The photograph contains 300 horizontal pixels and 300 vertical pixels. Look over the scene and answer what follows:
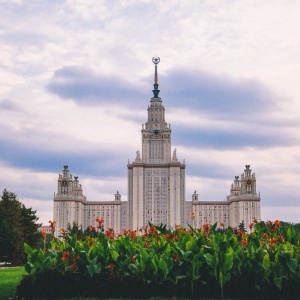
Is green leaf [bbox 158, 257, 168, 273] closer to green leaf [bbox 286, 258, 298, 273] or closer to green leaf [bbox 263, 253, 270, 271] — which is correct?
green leaf [bbox 263, 253, 270, 271]

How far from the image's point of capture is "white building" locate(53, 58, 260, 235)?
469 ft

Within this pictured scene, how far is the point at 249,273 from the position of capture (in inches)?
572

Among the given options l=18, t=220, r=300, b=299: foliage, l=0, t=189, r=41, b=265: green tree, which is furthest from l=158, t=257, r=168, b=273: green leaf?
l=0, t=189, r=41, b=265: green tree

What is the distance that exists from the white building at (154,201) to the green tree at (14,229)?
90951 millimetres

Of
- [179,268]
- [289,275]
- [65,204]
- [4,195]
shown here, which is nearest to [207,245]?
[179,268]

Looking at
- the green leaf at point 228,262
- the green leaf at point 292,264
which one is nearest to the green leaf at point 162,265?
the green leaf at point 228,262

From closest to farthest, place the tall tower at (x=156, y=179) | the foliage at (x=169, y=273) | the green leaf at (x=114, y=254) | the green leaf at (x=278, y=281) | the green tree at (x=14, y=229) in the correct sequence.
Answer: the green leaf at (x=278, y=281) < the foliage at (x=169, y=273) < the green leaf at (x=114, y=254) < the green tree at (x=14, y=229) < the tall tower at (x=156, y=179)

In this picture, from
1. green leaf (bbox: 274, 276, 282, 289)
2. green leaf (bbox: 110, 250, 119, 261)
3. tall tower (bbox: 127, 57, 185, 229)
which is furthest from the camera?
tall tower (bbox: 127, 57, 185, 229)

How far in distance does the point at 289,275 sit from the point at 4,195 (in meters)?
36.3

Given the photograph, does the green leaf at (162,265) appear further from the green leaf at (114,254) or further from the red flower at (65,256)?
the red flower at (65,256)

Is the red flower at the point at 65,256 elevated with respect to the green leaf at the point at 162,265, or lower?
elevated

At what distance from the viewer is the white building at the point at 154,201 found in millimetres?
143000

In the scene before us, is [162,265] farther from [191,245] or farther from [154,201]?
[154,201]

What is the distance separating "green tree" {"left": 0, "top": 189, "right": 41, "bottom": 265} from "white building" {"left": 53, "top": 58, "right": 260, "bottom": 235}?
91.0m
